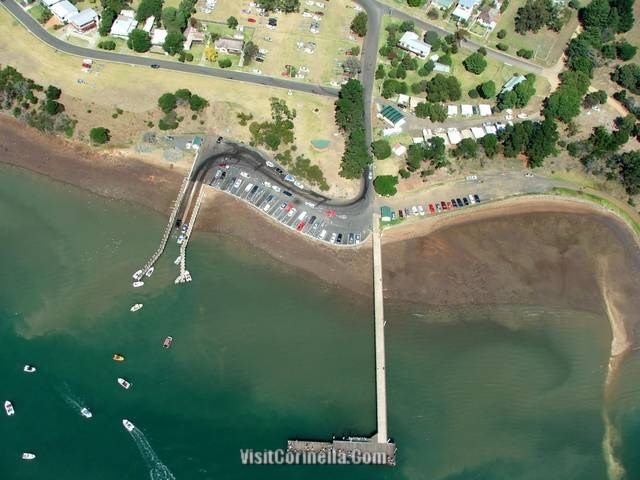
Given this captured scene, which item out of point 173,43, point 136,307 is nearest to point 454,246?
point 136,307

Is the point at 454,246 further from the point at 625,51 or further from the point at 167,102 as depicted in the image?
the point at 625,51

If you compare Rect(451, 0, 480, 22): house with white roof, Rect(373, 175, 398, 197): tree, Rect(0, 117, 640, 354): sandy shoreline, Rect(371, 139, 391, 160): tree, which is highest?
Rect(451, 0, 480, 22): house with white roof

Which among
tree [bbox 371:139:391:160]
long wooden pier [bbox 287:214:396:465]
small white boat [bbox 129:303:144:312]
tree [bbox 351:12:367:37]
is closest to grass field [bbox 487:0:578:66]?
tree [bbox 351:12:367:37]

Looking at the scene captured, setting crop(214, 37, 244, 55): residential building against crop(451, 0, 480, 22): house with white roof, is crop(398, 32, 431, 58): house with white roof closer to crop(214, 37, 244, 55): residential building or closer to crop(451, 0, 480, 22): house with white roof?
crop(451, 0, 480, 22): house with white roof

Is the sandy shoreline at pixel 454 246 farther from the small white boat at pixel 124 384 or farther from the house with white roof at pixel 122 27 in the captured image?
the small white boat at pixel 124 384

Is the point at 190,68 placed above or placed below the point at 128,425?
above

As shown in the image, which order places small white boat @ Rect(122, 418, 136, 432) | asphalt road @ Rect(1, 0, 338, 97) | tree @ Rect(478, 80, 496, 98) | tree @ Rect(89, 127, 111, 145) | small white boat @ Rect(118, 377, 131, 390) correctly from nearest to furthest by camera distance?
small white boat @ Rect(122, 418, 136, 432) → small white boat @ Rect(118, 377, 131, 390) → tree @ Rect(89, 127, 111, 145) → asphalt road @ Rect(1, 0, 338, 97) → tree @ Rect(478, 80, 496, 98)
